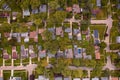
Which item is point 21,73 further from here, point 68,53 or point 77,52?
point 77,52

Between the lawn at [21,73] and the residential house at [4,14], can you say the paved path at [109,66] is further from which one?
the residential house at [4,14]

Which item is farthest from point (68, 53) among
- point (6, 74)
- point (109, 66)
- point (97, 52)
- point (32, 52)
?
point (6, 74)

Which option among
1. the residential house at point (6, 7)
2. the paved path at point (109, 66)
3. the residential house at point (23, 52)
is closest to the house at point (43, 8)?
the residential house at point (6, 7)

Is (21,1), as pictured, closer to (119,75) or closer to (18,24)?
(18,24)

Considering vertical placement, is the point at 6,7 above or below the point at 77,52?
above

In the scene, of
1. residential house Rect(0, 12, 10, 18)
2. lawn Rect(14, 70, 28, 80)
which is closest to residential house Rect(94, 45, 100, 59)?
lawn Rect(14, 70, 28, 80)

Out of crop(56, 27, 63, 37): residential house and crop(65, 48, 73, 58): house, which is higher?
crop(56, 27, 63, 37): residential house

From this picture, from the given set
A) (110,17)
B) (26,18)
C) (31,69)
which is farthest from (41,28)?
(110,17)

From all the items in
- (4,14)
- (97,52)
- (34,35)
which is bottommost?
(97,52)

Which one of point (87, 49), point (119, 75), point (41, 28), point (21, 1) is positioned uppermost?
point (21, 1)

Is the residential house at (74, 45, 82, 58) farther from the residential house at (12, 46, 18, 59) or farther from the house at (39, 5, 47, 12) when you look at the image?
the residential house at (12, 46, 18, 59)

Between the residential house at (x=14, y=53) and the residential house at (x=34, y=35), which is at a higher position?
the residential house at (x=34, y=35)
